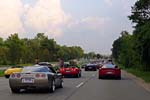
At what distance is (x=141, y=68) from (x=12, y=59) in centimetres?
4695

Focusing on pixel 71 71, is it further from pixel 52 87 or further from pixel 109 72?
pixel 52 87

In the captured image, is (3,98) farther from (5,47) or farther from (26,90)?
(5,47)

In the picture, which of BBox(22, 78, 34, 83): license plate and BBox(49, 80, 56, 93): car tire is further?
BBox(49, 80, 56, 93): car tire

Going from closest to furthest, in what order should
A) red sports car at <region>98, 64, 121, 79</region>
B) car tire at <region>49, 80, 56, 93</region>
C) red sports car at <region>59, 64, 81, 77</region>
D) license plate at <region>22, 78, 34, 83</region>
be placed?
license plate at <region>22, 78, 34, 83</region> → car tire at <region>49, 80, 56, 93</region> → red sports car at <region>98, 64, 121, 79</region> → red sports car at <region>59, 64, 81, 77</region>

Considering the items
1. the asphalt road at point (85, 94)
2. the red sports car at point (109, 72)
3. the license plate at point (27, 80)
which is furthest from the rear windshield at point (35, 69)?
the red sports car at point (109, 72)

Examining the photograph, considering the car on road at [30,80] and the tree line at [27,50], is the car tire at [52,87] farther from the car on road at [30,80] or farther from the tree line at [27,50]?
the tree line at [27,50]

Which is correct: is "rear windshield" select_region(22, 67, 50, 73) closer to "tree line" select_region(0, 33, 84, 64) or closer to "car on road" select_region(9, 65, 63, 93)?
"car on road" select_region(9, 65, 63, 93)

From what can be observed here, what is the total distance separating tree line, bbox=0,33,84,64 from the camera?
96000mm

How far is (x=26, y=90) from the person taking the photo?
2153 centimetres

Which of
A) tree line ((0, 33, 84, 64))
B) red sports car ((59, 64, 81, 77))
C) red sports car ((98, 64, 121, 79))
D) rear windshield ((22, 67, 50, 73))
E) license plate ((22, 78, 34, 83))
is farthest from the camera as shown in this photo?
tree line ((0, 33, 84, 64))

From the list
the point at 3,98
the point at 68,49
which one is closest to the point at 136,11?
the point at 3,98

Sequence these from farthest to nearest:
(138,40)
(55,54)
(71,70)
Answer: (55,54) → (138,40) → (71,70)

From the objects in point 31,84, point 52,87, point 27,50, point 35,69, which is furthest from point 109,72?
point 27,50

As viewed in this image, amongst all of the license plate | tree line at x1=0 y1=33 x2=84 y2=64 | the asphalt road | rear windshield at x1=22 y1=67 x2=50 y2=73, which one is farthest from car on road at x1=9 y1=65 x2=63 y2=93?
tree line at x1=0 y1=33 x2=84 y2=64
